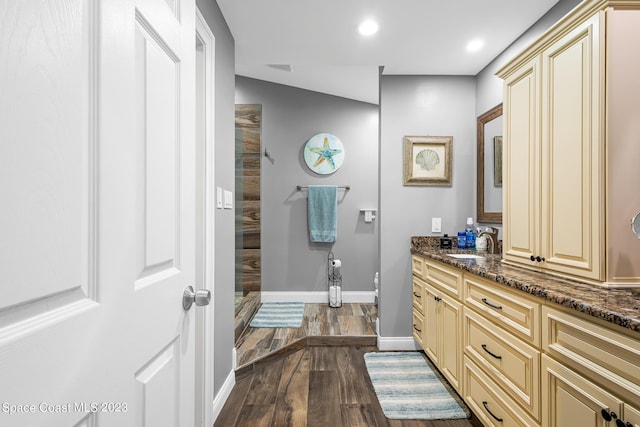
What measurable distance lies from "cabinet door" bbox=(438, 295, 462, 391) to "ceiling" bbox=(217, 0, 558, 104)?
1732mm

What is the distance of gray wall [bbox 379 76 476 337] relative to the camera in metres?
2.85

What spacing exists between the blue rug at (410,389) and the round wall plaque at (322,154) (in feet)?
7.07

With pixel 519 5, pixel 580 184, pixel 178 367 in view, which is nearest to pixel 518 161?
pixel 580 184

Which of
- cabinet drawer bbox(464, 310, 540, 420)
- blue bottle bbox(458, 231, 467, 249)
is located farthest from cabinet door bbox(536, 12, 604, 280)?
blue bottle bbox(458, 231, 467, 249)

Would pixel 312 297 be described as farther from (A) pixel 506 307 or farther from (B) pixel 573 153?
(B) pixel 573 153

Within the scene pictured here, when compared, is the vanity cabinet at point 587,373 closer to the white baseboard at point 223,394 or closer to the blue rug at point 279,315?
the white baseboard at point 223,394

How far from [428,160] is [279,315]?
2.12 m

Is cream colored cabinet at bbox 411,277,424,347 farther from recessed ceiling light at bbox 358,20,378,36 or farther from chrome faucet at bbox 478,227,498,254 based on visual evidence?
recessed ceiling light at bbox 358,20,378,36

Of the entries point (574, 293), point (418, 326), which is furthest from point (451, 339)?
point (574, 293)

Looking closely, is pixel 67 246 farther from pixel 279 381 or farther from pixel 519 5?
pixel 519 5

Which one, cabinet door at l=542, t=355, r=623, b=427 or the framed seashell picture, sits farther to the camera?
the framed seashell picture

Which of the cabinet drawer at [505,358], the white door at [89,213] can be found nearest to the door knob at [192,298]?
the white door at [89,213]

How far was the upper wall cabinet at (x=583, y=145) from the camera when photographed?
1.20 m

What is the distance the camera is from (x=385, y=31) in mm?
2193
